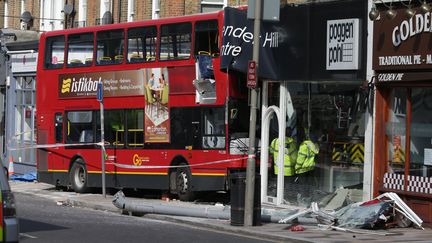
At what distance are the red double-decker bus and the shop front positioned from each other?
401 centimetres

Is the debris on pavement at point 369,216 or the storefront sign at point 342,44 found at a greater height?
the storefront sign at point 342,44

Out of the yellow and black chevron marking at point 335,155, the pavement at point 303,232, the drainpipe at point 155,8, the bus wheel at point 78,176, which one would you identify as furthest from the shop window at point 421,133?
the drainpipe at point 155,8

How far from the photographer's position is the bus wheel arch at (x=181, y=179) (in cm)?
2039

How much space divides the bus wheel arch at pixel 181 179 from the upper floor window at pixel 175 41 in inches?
104

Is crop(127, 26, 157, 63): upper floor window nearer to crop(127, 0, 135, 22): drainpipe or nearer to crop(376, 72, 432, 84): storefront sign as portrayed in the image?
crop(127, 0, 135, 22): drainpipe

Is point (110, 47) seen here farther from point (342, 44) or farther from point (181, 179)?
point (342, 44)

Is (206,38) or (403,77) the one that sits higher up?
(206,38)

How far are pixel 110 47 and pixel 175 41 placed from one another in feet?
8.78

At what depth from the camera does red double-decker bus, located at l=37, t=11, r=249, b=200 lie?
19.8 metres

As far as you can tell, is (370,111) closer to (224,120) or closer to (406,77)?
(406,77)

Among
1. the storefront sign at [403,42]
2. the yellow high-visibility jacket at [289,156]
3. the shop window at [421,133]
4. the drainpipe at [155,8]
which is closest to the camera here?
the storefront sign at [403,42]

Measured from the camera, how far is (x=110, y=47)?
2259cm

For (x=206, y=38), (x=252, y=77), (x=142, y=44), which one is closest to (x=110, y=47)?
(x=142, y=44)

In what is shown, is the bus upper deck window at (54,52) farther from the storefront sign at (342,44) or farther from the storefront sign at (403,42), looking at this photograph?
the storefront sign at (403,42)
